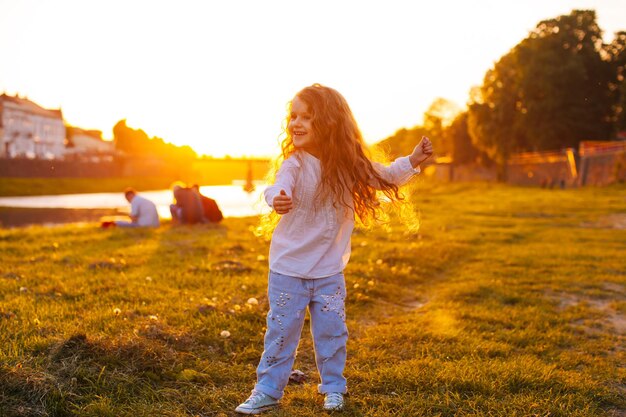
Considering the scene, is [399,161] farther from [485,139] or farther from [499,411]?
[485,139]

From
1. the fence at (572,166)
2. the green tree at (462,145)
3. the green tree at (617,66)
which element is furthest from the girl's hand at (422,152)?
the green tree at (462,145)

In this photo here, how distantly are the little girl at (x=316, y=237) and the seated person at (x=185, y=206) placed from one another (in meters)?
11.3

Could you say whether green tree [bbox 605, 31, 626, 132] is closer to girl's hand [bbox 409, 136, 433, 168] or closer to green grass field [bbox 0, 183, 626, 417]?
green grass field [bbox 0, 183, 626, 417]

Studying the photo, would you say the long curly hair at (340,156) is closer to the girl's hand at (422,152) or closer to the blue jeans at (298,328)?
the girl's hand at (422,152)

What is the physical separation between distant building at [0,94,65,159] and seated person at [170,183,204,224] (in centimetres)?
6371

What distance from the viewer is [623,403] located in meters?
3.41

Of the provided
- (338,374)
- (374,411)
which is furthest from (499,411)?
(338,374)

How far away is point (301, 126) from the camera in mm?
3410

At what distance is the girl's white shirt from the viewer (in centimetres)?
326

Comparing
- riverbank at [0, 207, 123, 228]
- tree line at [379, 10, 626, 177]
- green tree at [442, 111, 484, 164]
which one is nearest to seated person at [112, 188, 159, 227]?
riverbank at [0, 207, 123, 228]

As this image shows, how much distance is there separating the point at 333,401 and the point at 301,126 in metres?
1.62

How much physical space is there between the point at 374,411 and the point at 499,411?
70cm

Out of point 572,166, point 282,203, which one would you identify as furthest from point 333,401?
point 572,166

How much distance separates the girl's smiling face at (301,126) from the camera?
11.2 ft
